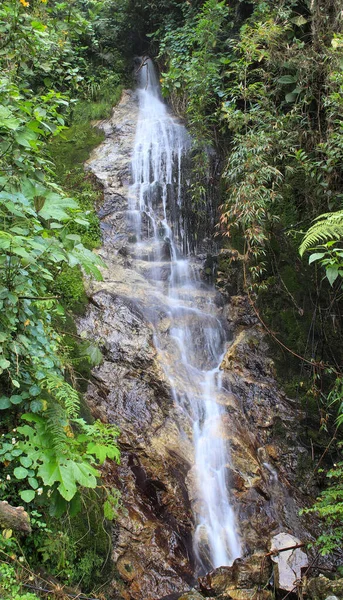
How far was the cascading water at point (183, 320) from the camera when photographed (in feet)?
15.0

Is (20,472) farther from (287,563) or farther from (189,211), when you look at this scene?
(189,211)

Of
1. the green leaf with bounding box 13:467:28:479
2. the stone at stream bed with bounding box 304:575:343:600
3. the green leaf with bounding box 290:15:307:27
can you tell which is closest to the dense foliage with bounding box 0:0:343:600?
the green leaf with bounding box 13:467:28:479

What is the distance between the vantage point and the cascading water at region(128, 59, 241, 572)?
15.0 ft

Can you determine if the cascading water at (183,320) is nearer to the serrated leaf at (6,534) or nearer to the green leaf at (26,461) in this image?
the serrated leaf at (6,534)

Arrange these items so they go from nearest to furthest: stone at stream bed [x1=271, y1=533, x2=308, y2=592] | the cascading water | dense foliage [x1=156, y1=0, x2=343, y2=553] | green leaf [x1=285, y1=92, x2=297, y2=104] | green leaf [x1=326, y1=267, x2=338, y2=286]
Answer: green leaf [x1=326, y1=267, x2=338, y2=286] < stone at stream bed [x1=271, y1=533, x2=308, y2=592] < the cascading water < dense foliage [x1=156, y1=0, x2=343, y2=553] < green leaf [x1=285, y1=92, x2=297, y2=104]

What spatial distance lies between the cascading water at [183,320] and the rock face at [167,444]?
0.13 meters

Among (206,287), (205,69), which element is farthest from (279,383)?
(205,69)

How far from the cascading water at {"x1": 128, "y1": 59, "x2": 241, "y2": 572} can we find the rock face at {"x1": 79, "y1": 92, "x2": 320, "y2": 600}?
0.13 metres

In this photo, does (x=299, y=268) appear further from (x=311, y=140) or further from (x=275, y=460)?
(x=275, y=460)

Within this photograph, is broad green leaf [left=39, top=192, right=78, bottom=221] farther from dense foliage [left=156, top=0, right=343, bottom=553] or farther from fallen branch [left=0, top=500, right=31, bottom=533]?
dense foliage [left=156, top=0, right=343, bottom=553]

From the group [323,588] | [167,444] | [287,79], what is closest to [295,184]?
[287,79]

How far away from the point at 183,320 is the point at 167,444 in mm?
2194

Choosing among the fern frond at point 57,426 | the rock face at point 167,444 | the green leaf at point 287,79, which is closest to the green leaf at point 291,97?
the green leaf at point 287,79

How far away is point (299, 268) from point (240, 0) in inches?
212
